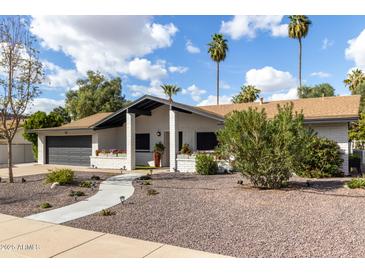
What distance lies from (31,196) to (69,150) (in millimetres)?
12078

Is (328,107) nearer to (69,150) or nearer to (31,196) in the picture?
(31,196)

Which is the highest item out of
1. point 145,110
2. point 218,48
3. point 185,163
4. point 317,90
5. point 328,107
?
point 218,48

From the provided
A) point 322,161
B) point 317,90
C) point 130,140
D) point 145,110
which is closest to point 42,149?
point 130,140

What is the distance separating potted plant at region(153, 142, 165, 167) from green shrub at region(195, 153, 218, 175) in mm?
4286

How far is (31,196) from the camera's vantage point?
29.4 feet

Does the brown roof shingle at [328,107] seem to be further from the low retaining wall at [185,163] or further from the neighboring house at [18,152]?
the neighboring house at [18,152]

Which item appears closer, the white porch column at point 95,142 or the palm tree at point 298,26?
the white porch column at point 95,142

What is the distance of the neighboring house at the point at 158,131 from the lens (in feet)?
42.8

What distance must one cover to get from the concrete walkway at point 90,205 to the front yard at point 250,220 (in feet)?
1.45

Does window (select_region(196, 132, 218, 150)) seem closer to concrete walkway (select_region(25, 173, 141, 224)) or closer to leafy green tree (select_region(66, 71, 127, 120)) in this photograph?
concrete walkway (select_region(25, 173, 141, 224))

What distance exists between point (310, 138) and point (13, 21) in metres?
13.1

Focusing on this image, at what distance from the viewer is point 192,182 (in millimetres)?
11266

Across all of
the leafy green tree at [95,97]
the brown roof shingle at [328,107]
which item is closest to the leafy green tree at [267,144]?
the brown roof shingle at [328,107]
